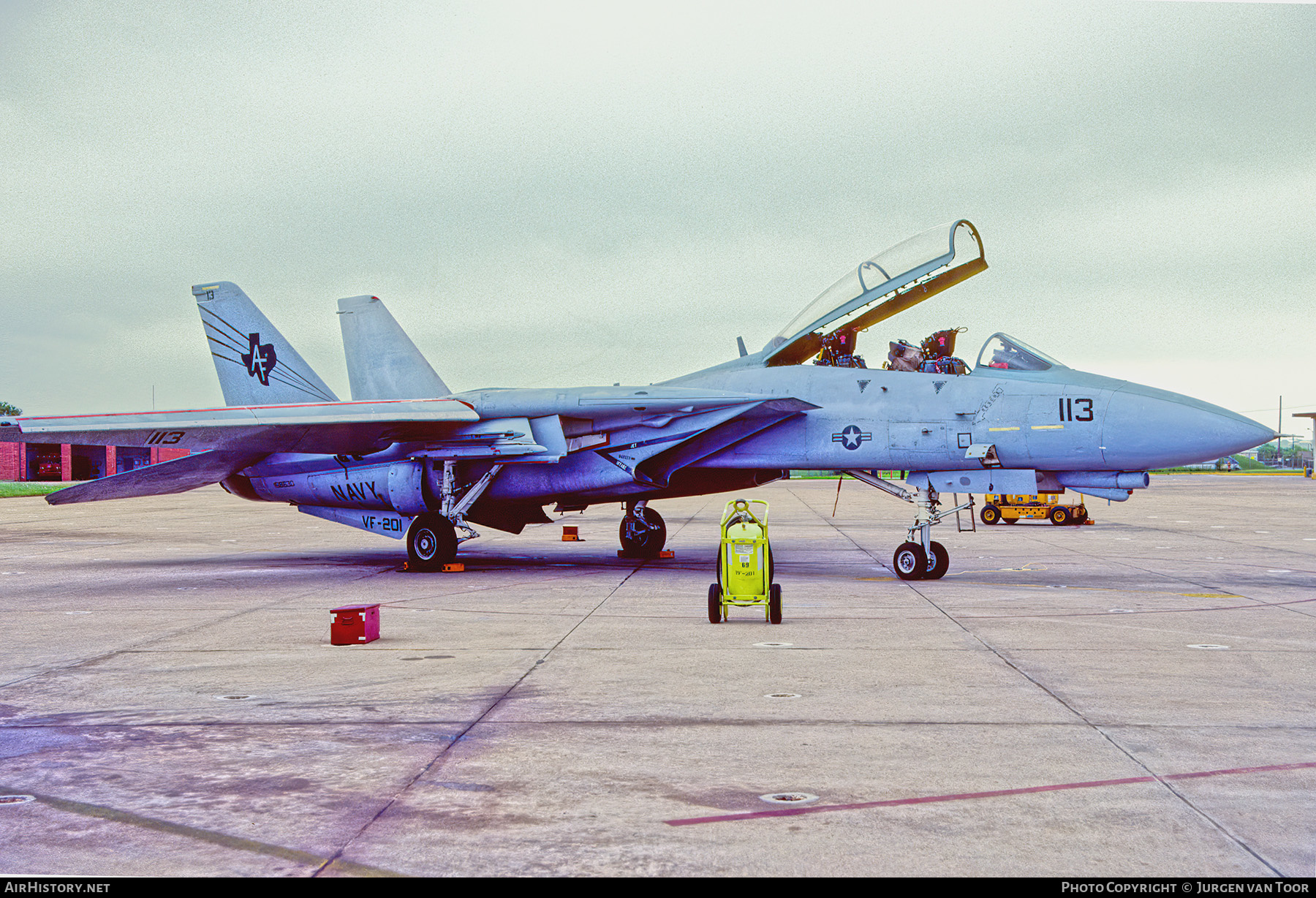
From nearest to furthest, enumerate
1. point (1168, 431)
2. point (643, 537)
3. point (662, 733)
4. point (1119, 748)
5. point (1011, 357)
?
point (1119, 748)
point (662, 733)
point (1168, 431)
point (1011, 357)
point (643, 537)

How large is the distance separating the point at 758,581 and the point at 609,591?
9.55 ft

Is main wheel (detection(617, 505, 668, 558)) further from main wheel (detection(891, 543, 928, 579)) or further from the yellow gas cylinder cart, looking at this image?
the yellow gas cylinder cart

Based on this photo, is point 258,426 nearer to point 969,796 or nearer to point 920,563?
point 920,563

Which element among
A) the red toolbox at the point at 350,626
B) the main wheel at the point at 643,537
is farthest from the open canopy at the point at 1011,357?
the red toolbox at the point at 350,626

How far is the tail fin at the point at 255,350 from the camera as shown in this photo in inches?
677

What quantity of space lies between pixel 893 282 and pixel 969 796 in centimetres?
973

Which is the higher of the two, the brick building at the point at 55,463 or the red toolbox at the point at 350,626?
the brick building at the point at 55,463

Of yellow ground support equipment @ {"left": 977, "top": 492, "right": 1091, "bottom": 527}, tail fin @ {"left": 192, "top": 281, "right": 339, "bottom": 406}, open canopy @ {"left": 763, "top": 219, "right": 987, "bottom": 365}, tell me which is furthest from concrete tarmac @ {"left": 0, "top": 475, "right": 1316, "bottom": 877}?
yellow ground support equipment @ {"left": 977, "top": 492, "right": 1091, "bottom": 527}

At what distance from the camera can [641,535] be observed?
53.5 feet

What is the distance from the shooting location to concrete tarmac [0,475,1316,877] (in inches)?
136

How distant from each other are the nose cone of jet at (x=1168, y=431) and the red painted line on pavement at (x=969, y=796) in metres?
7.07

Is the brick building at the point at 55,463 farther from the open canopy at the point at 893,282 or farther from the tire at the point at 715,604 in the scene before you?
the tire at the point at 715,604

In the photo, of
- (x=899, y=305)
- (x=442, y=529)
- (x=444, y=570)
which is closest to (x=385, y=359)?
(x=442, y=529)
